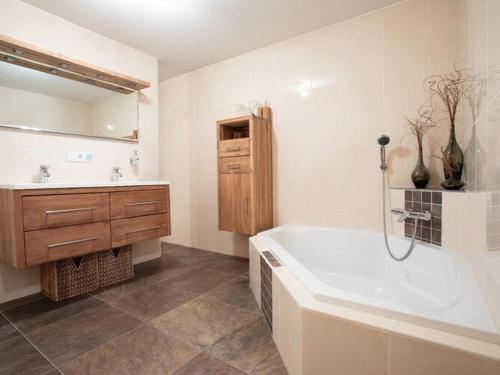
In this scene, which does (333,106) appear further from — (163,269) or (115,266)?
(115,266)

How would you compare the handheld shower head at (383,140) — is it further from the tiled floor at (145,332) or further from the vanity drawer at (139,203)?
the vanity drawer at (139,203)

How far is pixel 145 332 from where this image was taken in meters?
1.40

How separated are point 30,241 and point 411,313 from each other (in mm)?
1918

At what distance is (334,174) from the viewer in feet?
7.17

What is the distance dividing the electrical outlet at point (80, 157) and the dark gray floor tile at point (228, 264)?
1414 mm

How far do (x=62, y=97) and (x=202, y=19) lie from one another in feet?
4.23

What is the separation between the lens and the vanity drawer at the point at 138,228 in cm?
190

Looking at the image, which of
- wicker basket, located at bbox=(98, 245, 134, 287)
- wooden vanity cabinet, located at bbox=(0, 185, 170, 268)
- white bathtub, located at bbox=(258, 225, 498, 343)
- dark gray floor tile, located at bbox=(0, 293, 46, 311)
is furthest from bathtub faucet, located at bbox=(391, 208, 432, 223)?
dark gray floor tile, located at bbox=(0, 293, 46, 311)

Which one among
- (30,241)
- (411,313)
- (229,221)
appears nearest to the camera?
(411,313)

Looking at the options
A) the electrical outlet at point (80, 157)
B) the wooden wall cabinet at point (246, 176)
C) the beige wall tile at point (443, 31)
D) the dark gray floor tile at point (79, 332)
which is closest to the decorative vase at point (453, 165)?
the beige wall tile at point (443, 31)

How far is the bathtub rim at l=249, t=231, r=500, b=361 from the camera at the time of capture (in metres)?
0.67

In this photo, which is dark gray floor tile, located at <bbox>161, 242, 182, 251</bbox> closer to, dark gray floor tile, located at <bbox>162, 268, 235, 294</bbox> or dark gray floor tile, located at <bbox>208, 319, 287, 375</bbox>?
dark gray floor tile, located at <bbox>162, 268, 235, 294</bbox>

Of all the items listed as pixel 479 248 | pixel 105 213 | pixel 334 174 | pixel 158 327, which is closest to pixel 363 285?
pixel 334 174

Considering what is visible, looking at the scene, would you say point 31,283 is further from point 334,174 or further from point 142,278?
point 334,174
